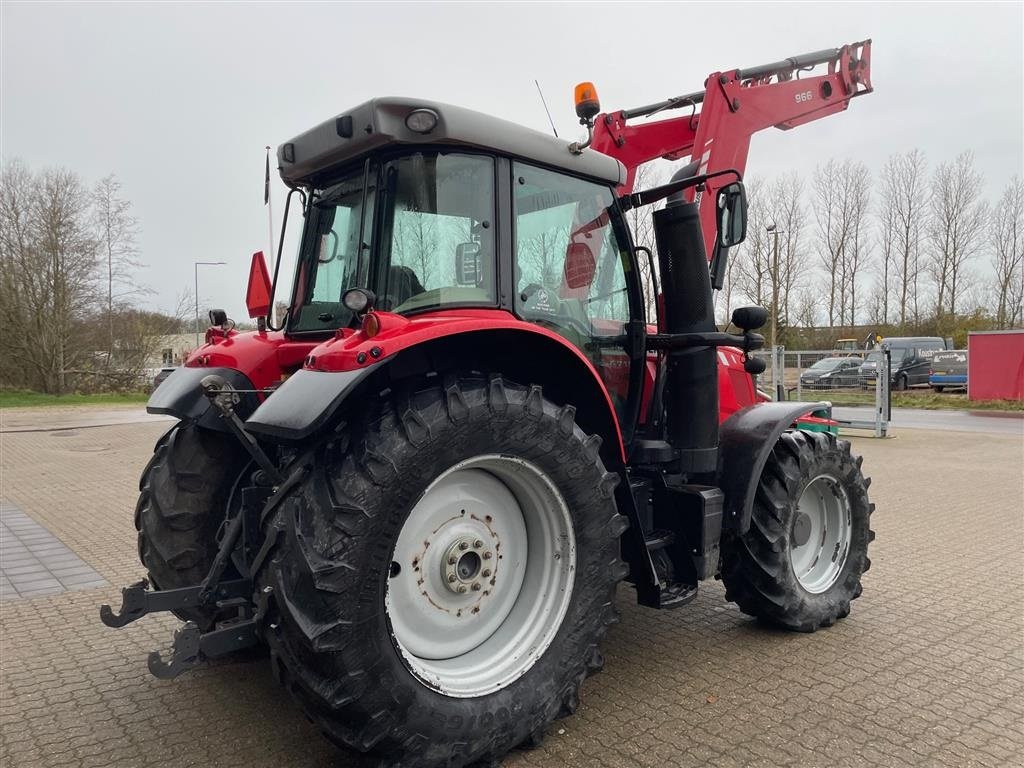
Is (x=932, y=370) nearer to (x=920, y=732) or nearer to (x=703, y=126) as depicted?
(x=703, y=126)

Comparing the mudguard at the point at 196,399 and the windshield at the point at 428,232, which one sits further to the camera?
the mudguard at the point at 196,399

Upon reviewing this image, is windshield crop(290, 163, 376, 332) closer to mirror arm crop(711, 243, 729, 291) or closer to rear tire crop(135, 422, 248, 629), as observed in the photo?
rear tire crop(135, 422, 248, 629)

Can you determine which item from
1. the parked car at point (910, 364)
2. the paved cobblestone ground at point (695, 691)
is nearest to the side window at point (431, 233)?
the paved cobblestone ground at point (695, 691)

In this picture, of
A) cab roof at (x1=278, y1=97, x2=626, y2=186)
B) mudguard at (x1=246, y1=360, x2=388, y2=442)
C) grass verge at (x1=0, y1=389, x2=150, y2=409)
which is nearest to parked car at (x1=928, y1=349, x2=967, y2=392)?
cab roof at (x1=278, y1=97, x2=626, y2=186)

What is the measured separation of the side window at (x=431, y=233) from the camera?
9.48 feet

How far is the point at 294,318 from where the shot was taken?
3576mm

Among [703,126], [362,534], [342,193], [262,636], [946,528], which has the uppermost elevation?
[703,126]

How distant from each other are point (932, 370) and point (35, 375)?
110 ft

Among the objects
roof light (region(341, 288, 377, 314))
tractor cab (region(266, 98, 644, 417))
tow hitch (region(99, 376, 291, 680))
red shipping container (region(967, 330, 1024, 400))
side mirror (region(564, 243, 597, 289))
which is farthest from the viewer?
red shipping container (region(967, 330, 1024, 400))

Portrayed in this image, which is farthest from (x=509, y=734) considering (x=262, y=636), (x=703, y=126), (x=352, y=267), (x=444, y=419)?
(x=703, y=126)

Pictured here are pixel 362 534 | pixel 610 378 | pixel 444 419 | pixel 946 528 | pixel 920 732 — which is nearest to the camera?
pixel 362 534

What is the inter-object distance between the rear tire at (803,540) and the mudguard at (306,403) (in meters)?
2.33

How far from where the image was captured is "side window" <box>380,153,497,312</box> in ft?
9.48

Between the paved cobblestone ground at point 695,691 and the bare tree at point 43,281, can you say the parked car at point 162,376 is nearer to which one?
the paved cobblestone ground at point 695,691
